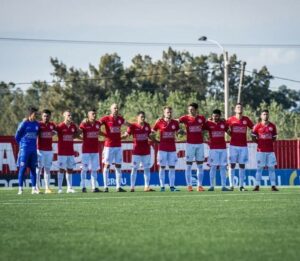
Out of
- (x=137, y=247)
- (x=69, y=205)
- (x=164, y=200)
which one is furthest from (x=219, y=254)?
(x=164, y=200)

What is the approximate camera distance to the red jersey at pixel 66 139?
2419 centimetres

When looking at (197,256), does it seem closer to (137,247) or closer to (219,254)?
(219,254)

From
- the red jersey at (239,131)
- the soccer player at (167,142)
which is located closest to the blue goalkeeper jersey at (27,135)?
the soccer player at (167,142)

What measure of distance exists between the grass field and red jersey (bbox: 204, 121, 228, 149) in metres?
7.64

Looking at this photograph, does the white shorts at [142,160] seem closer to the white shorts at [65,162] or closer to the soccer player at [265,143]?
the white shorts at [65,162]

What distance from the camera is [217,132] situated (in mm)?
24328

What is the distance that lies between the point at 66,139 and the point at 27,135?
209 centimetres

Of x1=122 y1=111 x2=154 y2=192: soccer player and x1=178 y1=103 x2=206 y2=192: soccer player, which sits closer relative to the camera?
x1=178 y1=103 x2=206 y2=192: soccer player

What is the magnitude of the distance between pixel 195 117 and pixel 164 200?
6.36 metres

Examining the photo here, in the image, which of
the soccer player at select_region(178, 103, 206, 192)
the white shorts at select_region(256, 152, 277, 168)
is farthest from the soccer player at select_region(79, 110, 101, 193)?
the white shorts at select_region(256, 152, 277, 168)

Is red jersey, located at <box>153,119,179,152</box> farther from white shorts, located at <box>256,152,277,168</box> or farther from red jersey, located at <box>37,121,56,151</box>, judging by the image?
red jersey, located at <box>37,121,56,151</box>

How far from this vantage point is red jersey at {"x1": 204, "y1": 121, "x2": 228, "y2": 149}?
24312mm

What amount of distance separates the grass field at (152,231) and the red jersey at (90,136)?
7456 mm

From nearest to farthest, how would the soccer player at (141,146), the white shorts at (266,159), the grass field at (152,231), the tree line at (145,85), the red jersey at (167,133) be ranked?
1. the grass field at (152,231)
2. the white shorts at (266,159)
3. the red jersey at (167,133)
4. the soccer player at (141,146)
5. the tree line at (145,85)
